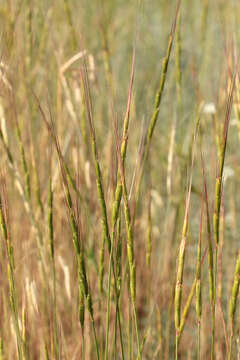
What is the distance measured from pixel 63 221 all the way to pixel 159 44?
1.31 meters

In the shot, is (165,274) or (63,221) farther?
(165,274)

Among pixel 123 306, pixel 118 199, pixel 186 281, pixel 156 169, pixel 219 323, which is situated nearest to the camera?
pixel 118 199

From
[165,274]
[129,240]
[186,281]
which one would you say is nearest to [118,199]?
[129,240]

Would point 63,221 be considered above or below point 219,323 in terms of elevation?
above

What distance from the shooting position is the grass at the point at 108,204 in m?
0.58

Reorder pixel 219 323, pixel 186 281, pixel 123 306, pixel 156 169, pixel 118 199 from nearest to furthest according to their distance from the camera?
pixel 118 199
pixel 219 323
pixel 123 306
pixel 186 281
pixel 156 169

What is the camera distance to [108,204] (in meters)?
0.89

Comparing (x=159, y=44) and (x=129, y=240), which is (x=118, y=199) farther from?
(x=159, y=44)

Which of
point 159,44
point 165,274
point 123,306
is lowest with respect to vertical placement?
point 123,306

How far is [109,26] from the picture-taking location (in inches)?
63.7

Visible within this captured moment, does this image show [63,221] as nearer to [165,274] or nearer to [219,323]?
[165,274]

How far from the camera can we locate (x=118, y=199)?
22.0 inches

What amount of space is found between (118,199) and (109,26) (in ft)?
3.79

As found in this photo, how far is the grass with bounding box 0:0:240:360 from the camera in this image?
58 cm
